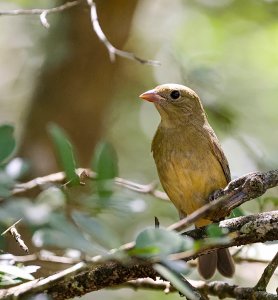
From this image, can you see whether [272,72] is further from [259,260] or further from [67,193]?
[67,193]

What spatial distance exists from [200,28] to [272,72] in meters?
0.83

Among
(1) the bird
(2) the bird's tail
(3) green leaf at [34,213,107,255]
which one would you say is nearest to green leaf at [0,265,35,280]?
(3) green leaf at [34,213,107,255]

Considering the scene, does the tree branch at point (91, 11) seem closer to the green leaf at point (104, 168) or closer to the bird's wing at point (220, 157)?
the bird's wing at point (220, 157)

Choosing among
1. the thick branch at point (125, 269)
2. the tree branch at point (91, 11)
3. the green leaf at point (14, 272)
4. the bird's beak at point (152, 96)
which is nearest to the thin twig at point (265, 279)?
the thick branch at point (125, 269)

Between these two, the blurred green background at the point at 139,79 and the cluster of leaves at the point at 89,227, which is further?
the blurred green background at the point at 139,79

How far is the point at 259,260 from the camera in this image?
3.85 m

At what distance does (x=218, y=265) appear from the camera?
4.11 m

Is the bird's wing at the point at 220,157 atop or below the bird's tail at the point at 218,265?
atop

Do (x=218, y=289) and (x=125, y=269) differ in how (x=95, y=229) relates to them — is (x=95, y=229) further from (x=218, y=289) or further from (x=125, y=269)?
(x=218, y=289)

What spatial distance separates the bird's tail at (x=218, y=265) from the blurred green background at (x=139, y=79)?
16 cm

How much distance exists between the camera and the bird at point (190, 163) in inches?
156

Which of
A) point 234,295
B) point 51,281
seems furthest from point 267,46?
point 51,281

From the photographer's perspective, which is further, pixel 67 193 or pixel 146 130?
pixel 146 130

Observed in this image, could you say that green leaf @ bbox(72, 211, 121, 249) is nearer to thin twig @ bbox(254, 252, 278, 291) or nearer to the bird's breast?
thin twig @ bbox(254, 252, 278, 291)
